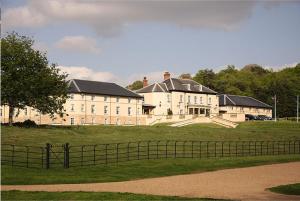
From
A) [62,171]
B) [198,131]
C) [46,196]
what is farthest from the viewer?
[198,131]

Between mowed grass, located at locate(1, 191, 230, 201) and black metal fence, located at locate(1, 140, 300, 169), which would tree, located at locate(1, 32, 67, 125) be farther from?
mowed grass, located at locate(1, 191, 230, 201)

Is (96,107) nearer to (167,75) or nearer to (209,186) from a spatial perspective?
(167,75)

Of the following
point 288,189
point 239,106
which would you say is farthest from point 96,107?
point 288,189

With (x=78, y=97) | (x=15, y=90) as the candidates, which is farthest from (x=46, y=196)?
(x=78, y=97)

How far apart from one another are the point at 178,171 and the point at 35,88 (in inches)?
1241

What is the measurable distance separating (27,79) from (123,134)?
1313cm

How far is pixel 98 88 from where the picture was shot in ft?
316

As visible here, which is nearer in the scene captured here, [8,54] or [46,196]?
[46,196]

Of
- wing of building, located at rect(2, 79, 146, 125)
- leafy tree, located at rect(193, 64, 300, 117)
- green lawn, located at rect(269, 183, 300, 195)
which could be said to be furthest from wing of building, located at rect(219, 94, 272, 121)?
green lawn, located at rect(269, 183, 300, 195)

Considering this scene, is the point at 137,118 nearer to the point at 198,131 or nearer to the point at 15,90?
the point at 198,131

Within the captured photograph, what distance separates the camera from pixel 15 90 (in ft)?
184

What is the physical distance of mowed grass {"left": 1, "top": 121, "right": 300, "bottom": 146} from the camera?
47.2 meters

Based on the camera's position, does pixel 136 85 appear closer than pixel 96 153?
No

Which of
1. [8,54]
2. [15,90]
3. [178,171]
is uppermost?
[8,54]
